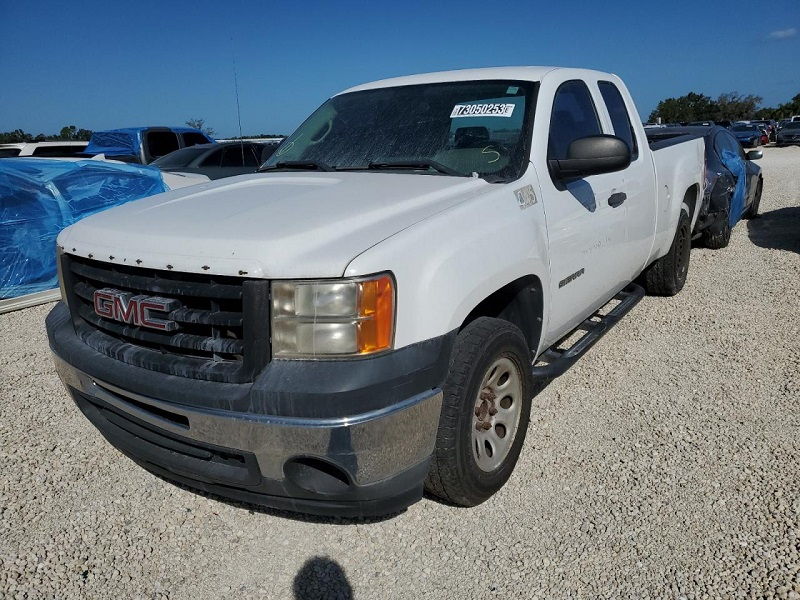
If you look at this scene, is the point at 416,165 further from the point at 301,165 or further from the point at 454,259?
the point at 454,259

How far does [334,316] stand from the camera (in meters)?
2.00

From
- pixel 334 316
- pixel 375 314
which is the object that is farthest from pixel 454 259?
pixel 334 316

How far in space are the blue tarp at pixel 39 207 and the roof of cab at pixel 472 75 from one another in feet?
13.5

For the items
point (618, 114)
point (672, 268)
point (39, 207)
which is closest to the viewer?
point (618, 114)

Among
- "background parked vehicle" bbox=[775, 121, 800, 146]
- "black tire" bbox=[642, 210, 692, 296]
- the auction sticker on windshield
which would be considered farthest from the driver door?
"background parked vehicle" bbox=[775, 121, 800, 146]

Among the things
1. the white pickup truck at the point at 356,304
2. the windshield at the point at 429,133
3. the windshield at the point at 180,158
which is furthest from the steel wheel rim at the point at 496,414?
the windshield at the point at 180,158

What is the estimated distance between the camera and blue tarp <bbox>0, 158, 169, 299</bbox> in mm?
6074

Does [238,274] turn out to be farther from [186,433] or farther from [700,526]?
[700,526]

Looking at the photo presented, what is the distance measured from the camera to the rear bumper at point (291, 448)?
6.51 feet

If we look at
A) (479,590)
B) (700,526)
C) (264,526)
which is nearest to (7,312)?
(264,526)

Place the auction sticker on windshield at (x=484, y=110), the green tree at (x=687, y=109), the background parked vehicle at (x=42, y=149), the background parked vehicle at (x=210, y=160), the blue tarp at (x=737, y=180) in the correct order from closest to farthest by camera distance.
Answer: the auction sticker on windshield at (x=484, y=110), the blue tarp at (x=737, y=180), the background parked vehicle at (x=210, y=160), the background parked vehicle at (x=42, y=149), the green tree at (x=687, y=109)

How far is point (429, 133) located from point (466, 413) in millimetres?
1577

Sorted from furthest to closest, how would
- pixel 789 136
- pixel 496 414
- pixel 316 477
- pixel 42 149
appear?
pixel 789 136
pixel 42 149
pixel 496 414
pixel 316 477

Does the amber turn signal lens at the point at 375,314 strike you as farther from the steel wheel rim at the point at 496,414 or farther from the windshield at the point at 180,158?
the windshield at the point at 180,158
